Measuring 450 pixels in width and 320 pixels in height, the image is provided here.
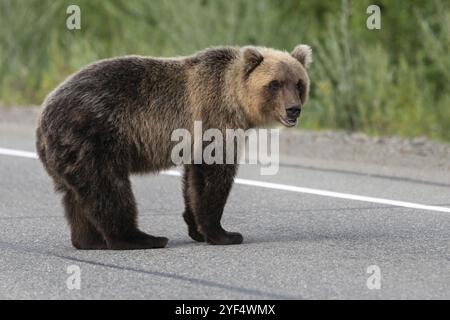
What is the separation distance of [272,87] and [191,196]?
3.04 feet

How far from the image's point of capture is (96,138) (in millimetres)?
8172

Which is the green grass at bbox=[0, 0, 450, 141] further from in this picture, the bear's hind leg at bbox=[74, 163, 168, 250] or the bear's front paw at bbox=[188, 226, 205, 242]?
the bear's hind leg at bbox=[74, 163, 168, 250]

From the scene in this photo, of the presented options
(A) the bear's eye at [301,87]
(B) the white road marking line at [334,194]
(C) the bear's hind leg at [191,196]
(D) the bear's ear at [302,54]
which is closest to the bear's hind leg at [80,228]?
(C) the bear's hind leg at [191,196]

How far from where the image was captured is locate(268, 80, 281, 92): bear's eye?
8.52m

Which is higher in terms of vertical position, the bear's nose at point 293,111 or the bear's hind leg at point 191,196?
the bear's nose at point 293,111

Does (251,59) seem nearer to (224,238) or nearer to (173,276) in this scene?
(224,238)

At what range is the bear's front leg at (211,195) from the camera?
8.44 meters

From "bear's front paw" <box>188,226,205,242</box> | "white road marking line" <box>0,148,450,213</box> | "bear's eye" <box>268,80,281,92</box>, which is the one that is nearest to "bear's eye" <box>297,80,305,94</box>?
"bear's eye" <box>268,80,281,92</box>

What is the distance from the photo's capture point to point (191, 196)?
855cm

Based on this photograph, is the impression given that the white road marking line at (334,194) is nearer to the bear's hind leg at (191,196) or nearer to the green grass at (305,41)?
the bear's hind leg at (191,196)

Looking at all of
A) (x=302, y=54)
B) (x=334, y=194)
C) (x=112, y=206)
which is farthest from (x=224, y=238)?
(x=334, y=194)

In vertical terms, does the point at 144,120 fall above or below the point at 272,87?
below

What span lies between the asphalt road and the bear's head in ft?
2.99
